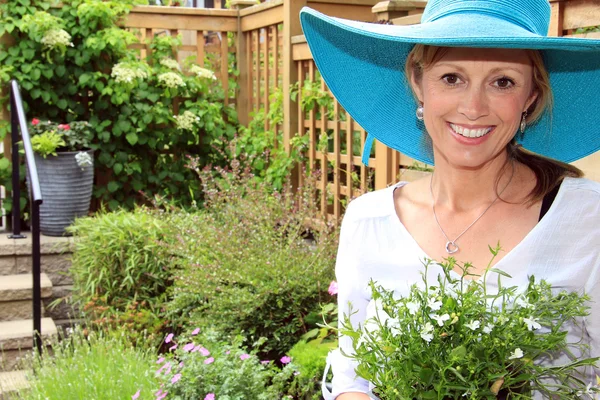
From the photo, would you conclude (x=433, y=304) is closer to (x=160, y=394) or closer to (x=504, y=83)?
(x=504, y=83)

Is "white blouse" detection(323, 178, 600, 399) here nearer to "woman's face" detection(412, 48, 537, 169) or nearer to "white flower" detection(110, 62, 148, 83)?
"woman's face" detection(412, 48, 537, 169)

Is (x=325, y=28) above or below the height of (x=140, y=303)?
above

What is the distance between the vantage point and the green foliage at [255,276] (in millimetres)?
3500

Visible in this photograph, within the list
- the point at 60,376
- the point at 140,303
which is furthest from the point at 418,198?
the point at 140,303

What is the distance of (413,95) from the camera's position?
5.68 feet

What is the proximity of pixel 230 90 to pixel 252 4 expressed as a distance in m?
0.72

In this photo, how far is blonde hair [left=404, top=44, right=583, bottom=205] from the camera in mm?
1479

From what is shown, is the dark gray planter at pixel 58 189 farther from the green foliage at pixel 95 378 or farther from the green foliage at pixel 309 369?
the green foliage at pixel 309 369

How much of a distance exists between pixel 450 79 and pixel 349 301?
456 mm

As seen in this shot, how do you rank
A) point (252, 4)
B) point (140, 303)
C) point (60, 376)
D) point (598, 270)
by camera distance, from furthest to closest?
1. point (252, 4)
2. point (140, 303)
3. point (60, 376)
4. point (598, 270)

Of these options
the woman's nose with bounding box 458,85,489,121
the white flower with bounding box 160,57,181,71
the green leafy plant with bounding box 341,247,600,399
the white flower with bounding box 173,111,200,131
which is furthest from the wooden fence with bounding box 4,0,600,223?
the green leafy plant with bounding box 341,247,600,399

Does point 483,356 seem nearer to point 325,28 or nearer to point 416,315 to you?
point 416,315

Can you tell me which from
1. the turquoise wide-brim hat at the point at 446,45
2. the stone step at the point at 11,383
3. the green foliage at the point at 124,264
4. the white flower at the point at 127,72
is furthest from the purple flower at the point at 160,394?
the white flower at the point at 127,72

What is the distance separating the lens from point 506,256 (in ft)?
4.68
